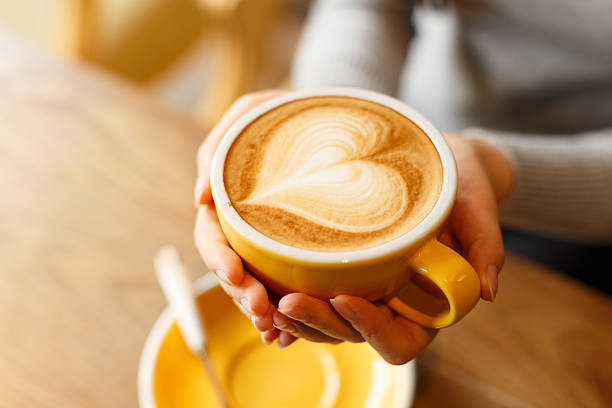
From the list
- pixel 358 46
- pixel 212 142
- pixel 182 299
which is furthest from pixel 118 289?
pixel 358 46

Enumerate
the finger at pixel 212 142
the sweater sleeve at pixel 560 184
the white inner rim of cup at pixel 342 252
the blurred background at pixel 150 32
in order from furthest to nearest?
the blurred background at pixel 150 32 → the sweater sleeve at pixel 560 184 → the finger at pixel 212 142 → the white inner rim of cup at pixel 342 252

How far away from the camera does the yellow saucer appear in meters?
0.58

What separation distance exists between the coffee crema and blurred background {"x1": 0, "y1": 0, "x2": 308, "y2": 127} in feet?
3.37

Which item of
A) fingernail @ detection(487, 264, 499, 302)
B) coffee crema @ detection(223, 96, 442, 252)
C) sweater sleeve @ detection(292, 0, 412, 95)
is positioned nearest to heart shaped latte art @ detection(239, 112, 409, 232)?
coffee crema @ detection(223, 96, 442, 252)

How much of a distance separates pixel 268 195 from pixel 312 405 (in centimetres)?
25

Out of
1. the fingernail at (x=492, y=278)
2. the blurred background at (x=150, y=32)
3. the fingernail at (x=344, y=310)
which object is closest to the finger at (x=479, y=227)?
the fingernail at (x=492, y=278)

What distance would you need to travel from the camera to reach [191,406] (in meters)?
0.58

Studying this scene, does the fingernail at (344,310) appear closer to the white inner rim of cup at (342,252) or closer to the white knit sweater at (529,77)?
the white inner rim of cup at (342,252)

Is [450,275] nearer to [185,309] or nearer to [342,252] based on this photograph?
[342,252]

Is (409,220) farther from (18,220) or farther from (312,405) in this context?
(18,220)

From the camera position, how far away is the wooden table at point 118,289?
2.06 feet

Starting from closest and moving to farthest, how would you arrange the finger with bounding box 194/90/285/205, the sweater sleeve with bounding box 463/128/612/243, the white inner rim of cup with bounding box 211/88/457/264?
the white inner rim of cup with bounding box 211/88/457/264, the finger with bounding box 194/90/285/205, the sweater sleeve with bounding box 463/128/612/243

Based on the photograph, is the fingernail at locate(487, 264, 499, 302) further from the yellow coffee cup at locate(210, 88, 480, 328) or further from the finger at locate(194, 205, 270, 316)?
the finger at locate(194, 205, 270, 316)

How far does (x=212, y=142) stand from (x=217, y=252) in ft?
0.46
